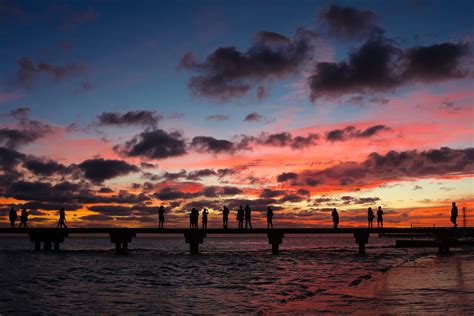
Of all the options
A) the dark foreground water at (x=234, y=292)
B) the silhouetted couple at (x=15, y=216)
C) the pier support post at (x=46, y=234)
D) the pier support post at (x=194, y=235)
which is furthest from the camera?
the pier support post at (x=46, y=234)

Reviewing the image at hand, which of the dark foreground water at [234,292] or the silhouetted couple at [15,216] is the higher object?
the silhouetted couple at [15,216]

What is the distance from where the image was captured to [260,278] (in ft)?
84.3

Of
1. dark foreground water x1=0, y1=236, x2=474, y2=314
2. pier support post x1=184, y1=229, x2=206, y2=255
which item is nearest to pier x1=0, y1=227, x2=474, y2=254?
pier support post x1=184, y1=229, x2=206, y2=255

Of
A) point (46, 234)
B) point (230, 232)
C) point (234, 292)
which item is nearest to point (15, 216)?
point (46, 234)

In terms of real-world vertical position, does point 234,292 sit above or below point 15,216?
below

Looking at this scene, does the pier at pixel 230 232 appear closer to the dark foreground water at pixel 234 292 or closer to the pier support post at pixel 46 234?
the pier support post at pixel 46 234

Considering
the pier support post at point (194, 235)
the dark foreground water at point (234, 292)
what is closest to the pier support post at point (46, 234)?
the pier support post at point (194, 235)

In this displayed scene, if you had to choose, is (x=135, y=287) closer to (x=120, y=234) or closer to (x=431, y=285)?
(x=431, y=285)

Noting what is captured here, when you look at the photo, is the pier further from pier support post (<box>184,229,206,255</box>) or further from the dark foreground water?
the dark foreground water

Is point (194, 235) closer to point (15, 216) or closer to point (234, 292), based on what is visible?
point (15, 216)

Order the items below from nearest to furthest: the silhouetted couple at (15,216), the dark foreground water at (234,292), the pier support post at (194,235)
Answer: the dark foreground water at (234,292) < the silhouetted couple at (15,216) < the pier support post at (194,235)

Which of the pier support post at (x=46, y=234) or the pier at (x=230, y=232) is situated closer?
the pier at (x=230, y=232)

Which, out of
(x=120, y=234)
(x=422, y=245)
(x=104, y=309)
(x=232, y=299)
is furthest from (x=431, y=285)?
(x=422, y=245)

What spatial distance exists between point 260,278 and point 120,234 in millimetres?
24814
